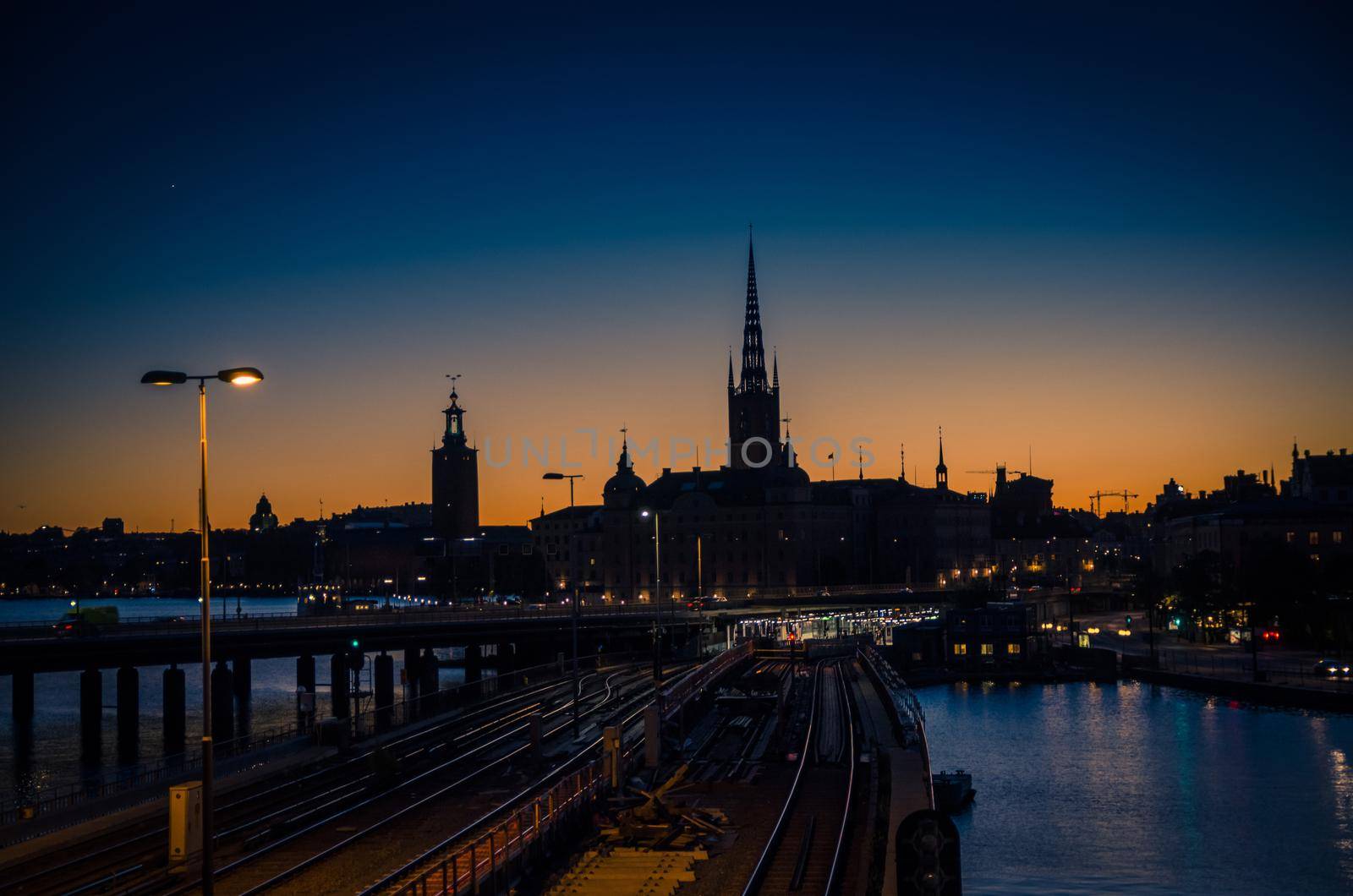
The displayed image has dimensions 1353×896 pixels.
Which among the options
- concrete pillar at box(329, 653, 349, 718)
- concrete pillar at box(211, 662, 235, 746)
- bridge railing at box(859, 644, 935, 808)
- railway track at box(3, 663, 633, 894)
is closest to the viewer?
railway track at box(3, 663, 633, 894)

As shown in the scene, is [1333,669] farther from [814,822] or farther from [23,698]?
[23,698]

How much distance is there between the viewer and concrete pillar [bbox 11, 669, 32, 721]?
8844cm

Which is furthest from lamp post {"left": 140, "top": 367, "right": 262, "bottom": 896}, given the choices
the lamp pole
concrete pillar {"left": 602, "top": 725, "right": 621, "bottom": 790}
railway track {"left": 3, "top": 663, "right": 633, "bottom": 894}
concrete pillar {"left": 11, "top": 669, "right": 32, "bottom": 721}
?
concrete pillar {"left": 11, "top": 669, "right": 32, "bottom": 721}

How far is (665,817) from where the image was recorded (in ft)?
103

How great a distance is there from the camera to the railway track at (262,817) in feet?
91.8

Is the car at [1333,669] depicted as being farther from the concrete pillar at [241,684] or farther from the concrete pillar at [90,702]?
the concrete pillar at [90,702]

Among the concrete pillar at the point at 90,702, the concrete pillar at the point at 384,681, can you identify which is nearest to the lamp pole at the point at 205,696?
the concrete pillar at the point at 90,702

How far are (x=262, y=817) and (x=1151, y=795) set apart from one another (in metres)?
40.3

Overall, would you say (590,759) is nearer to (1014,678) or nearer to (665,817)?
(665,817)

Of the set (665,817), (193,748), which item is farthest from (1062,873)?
(193,748)

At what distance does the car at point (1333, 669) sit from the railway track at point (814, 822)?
54.1 m

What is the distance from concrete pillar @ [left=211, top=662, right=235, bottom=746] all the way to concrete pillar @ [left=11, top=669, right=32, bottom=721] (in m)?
11.8

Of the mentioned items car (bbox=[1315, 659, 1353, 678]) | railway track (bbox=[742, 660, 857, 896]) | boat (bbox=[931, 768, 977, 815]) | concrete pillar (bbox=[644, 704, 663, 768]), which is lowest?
boat (bbox=[931, 768, 977, 815])

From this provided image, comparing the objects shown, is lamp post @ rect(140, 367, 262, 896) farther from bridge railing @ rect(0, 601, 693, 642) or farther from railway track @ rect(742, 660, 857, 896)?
bridge railing @ rect(0, 601, 693, 642)
